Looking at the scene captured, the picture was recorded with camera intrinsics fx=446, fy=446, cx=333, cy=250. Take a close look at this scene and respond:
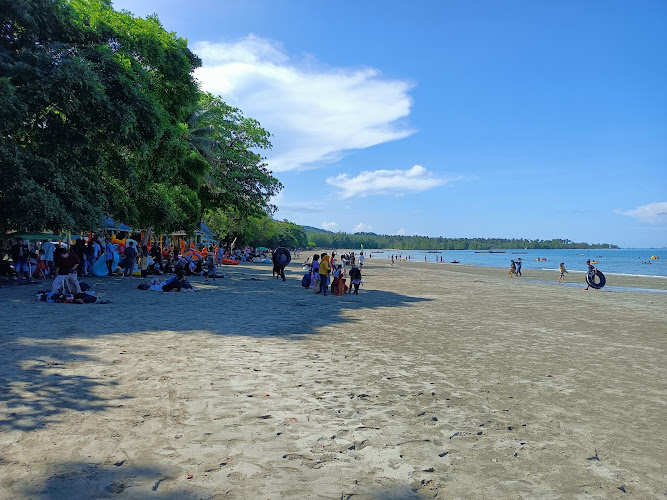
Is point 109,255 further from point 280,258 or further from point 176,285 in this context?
point 280,258

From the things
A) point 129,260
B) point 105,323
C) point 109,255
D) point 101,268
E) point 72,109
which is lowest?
point 105,323

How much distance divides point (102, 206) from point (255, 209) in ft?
62.2

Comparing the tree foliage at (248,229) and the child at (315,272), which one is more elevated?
the tree foliage at (248,229)

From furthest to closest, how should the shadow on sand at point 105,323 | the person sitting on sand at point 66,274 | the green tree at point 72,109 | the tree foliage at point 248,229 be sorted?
the tree foliage at point 248,229, the green tree at point 72,109, the person sitting on sand at point 66,274, the shadow on sand at point 105,323

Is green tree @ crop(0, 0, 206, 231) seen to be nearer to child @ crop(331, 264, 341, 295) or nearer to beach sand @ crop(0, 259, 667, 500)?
beach sand @ crop(0, 259, 667, 500)

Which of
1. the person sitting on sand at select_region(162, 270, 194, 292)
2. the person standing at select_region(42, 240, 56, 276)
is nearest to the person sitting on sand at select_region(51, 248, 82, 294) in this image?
the person sitting on sand at select_region(162, 270, 194, 292)

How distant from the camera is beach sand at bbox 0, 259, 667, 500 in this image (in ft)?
10.6

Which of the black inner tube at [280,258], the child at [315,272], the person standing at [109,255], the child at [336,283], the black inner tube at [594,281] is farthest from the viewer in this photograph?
the black inner tube at [594,281]

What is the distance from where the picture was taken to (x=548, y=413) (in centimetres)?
481

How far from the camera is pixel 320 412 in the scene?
4.60 m

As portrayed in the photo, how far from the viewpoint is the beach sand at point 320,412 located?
3217mm

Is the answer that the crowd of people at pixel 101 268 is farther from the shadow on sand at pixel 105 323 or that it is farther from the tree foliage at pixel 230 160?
the tree foliage at pixel 230 160

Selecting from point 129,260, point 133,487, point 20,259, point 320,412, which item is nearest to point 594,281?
point 129,260

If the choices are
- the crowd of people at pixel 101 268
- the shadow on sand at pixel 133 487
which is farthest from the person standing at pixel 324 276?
the shadow on sand at pixel 133 487
